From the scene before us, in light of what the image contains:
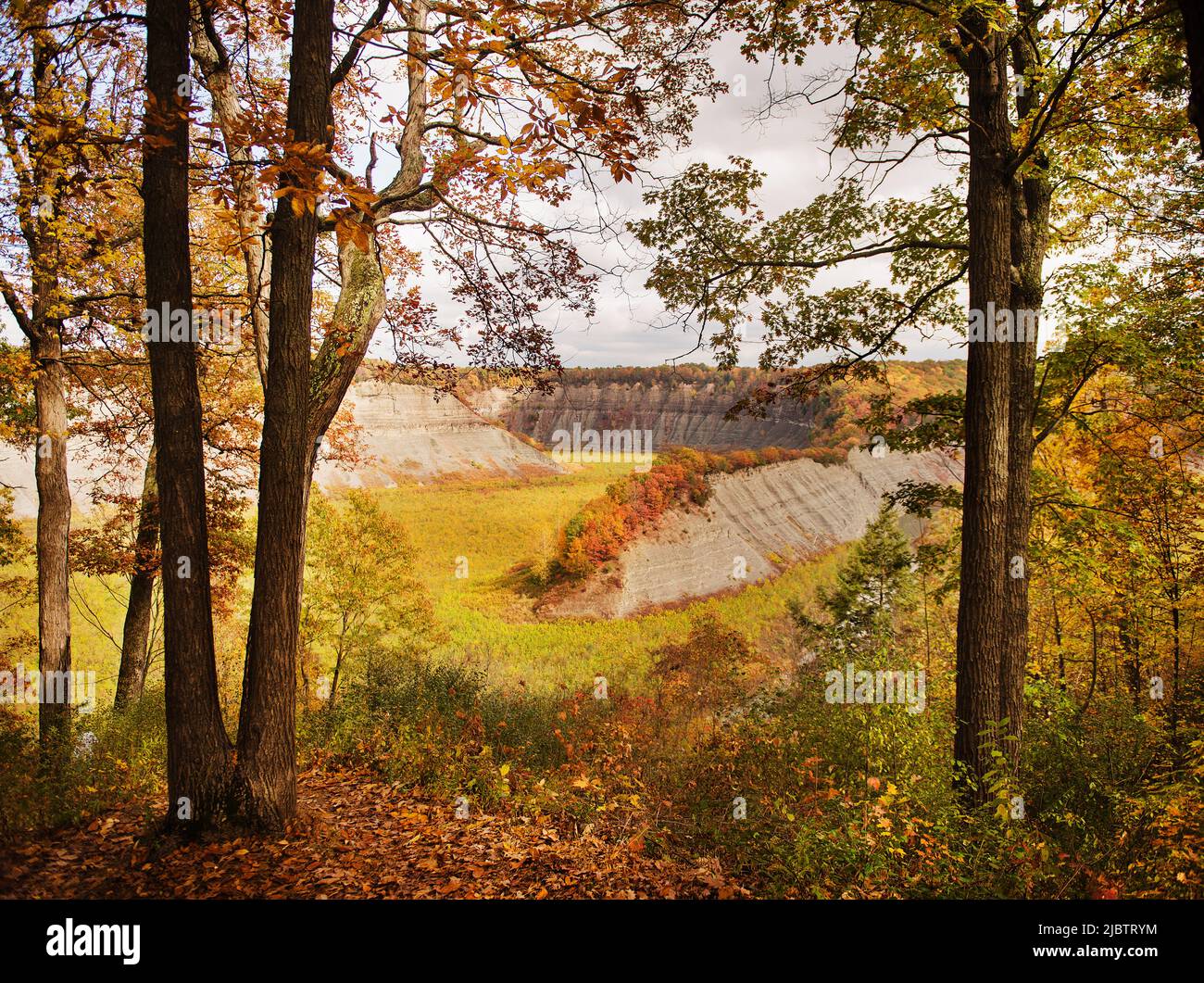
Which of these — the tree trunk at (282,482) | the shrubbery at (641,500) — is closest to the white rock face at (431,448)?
the shrubbery at (641,500)

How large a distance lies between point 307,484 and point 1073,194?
972 cm

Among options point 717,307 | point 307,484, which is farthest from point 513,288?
point 307,484

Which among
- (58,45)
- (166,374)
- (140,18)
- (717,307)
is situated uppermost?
(58,45)

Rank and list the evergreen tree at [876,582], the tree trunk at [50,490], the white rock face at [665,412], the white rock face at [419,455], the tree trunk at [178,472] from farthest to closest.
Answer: the white rock face at [665,412] → the white rock face at [419,455] → the evergreen tree at [876,582] → the tree trunk at [50,490] → the tree trunk at [178,472]

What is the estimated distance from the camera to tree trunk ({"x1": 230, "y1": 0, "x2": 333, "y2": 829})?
4.93 meters

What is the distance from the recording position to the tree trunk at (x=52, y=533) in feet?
27.5

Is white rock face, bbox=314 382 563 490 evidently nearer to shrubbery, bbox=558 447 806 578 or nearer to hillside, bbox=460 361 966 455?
hillside, bbox=460 361 966 455

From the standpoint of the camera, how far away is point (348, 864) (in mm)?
4605

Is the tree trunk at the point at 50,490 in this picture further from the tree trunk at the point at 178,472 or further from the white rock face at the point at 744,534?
the white rock face at the point at 744,534

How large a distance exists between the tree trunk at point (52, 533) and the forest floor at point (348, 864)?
441 centimetres

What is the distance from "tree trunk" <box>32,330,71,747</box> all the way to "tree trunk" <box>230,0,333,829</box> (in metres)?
5.28

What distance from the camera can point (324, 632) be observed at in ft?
42.1

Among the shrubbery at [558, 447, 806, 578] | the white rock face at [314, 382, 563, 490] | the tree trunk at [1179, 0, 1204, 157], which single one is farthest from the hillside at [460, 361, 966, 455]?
the tree trunk at [1179, 0, 1204, 157]
